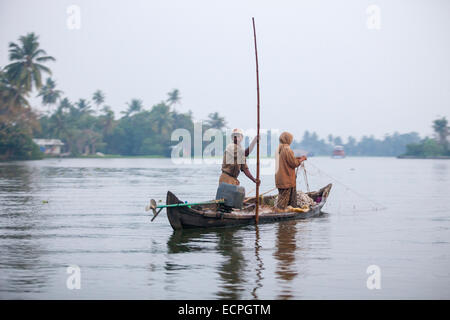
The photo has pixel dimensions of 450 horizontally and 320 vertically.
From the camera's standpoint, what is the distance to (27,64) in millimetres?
65312

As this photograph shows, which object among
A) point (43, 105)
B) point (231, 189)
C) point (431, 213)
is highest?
point (43, 105)

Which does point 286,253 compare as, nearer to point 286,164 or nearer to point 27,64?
point 286,164

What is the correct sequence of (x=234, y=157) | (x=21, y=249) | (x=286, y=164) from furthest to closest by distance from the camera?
(x=286, y=164)
(x=234, y=157)
(x=21, y=249)

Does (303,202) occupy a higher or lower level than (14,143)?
lower

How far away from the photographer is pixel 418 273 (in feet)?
31.0

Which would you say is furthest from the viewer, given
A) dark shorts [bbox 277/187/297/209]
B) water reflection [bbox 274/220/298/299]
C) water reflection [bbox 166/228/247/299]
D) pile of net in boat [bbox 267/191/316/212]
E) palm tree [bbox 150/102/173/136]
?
palm tree [bbox 150/102/173/136]

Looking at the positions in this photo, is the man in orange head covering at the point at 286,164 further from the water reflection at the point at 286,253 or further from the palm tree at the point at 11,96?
the palm tree at the point at 11,96

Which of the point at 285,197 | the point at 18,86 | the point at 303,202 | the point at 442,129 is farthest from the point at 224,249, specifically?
the point at 442,129

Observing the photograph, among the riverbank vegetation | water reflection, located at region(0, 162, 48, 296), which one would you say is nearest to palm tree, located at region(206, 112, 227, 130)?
the riverbank vegetation

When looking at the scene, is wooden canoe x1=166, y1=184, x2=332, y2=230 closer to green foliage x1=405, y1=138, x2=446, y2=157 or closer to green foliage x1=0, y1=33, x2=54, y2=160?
green foliage x1=0, y1=33, x2=54, y2=160

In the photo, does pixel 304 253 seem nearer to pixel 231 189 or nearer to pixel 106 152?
pixel 231 189

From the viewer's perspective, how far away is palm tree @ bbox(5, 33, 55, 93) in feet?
213
